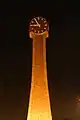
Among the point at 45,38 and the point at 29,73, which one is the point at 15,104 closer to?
the point at 29,73

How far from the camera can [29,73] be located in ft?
9.78

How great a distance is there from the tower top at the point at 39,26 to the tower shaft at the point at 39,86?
0.16 ft

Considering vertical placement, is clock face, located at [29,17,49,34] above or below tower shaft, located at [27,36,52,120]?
above

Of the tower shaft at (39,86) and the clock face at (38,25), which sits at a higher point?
the clock face at (38,25)

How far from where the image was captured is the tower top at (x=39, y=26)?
9.41 feet

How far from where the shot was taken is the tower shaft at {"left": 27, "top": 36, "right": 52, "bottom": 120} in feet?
9.15

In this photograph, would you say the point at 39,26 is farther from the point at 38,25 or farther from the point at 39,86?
the point at 39,86

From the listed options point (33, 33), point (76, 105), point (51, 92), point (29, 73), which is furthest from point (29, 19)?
point (76, 105)

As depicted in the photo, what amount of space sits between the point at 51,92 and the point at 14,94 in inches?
12.5

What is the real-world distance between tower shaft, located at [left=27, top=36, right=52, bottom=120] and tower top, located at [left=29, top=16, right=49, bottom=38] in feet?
0.16

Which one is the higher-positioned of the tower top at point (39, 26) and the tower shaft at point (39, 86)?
the tower top at point (39, 26)

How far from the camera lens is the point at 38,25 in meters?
2.87

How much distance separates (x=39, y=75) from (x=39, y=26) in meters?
0.41

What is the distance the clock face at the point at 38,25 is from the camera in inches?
113
